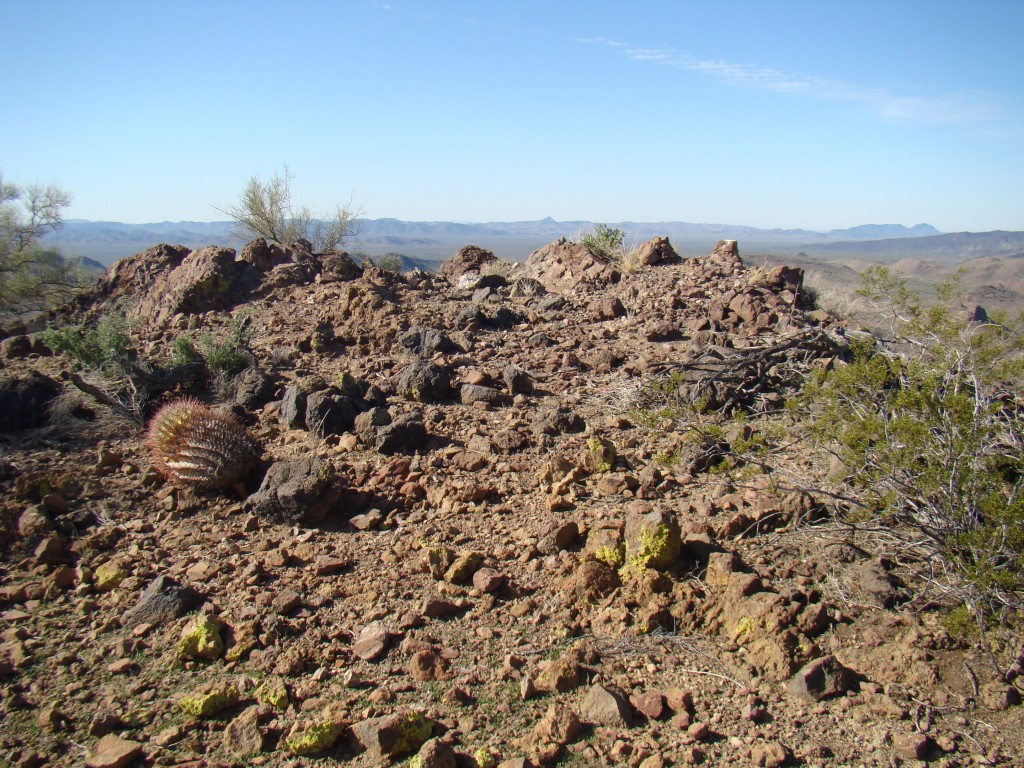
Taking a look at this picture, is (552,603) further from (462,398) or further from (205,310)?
(205,310)

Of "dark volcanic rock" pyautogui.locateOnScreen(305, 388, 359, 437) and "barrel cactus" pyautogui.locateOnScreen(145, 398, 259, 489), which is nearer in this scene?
"barrel cactus" pyautogui.locateOnScreen(145, 398, 259, 489)

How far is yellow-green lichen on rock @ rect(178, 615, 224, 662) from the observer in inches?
128

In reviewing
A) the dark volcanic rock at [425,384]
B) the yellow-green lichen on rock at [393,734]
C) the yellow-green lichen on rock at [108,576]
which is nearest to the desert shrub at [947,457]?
the yellow-green lichen on rock at [393,734]

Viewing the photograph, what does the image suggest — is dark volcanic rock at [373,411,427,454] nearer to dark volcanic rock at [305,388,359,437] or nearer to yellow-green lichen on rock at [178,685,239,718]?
dark volcanic rock at [305,388,359,437]

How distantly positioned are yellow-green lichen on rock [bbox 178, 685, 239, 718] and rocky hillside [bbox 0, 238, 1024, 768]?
0.01 m

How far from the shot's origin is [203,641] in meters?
3.29

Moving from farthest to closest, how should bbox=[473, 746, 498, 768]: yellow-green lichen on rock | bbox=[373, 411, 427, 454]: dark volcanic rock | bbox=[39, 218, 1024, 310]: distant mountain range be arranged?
bbox=[39, 218, 1024, 310]: distant mountain range → bbox=[373, 411, 427, 454]: dark volcanic rock → bbox=[473, 746, 498, 768]: yellow-green lichen on rock

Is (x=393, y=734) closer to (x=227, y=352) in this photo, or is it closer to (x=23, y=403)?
(x=23, y=403)

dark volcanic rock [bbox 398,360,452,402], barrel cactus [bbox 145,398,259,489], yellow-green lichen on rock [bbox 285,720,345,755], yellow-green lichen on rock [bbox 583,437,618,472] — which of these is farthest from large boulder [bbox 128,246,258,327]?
yellow-green lichen on rock [bbox 285,720,345,755]

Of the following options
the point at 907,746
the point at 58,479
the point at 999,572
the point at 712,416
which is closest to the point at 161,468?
the point at 58,479

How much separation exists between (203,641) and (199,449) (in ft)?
5.95

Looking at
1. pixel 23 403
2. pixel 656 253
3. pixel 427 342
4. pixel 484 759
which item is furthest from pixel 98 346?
pixel 656 253

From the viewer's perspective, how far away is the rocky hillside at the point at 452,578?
→ 277cm

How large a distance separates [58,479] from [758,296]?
6.98 m
